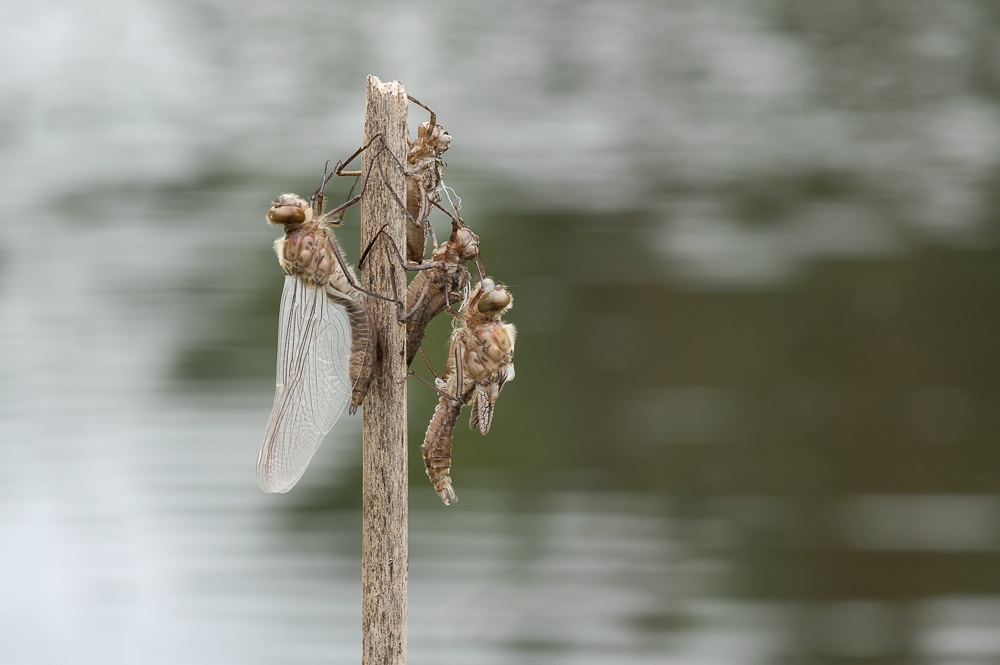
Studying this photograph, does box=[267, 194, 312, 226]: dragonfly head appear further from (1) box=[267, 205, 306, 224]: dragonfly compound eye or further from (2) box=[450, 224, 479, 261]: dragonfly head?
(2) box=[450, 224, 479, 261]: dragonfly head

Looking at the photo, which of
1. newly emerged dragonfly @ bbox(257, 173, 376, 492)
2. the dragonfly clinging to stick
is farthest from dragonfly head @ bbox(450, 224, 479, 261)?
newly emerged dragonfly @ bbox(257, 173, 376, 492)

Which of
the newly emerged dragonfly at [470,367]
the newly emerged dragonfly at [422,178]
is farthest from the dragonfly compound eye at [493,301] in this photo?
the newly emerged dragonfly at [422,178]

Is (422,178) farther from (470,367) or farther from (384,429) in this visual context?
(384,429)

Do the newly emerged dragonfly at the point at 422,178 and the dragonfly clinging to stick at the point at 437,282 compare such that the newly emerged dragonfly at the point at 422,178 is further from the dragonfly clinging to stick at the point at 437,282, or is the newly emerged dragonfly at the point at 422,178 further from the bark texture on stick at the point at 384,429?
the bark texture on stick at the point at 384,429

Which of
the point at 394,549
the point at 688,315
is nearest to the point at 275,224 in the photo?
the point at 394,549

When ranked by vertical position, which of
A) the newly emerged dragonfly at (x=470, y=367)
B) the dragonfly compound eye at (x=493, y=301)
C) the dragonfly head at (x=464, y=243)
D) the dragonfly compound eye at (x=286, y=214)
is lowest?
the newly emerged dragonfly at (x=470, y=367)

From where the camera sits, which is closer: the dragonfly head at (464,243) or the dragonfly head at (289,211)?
the dragonfly head at (289,211)

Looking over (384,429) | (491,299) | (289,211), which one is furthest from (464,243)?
(384,429)
